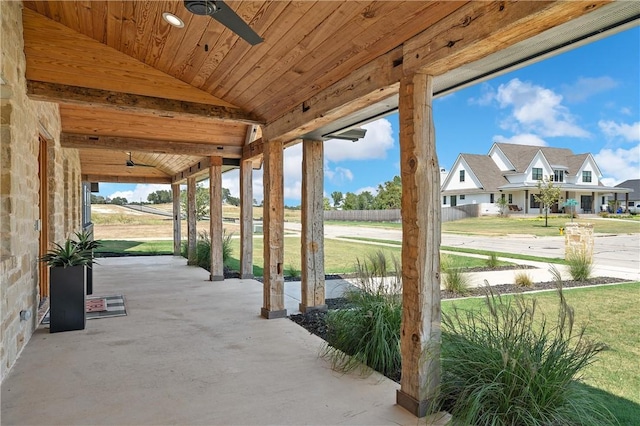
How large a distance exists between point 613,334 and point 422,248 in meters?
2.88

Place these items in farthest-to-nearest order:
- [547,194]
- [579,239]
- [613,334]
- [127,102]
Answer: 1. [547,194]
2. [579,239]
3. [127,102]
4. [613,334]

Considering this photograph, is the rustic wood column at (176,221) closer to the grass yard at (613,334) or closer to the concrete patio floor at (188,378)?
the concrete patio floor at (188,378)

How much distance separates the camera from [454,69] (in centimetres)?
253

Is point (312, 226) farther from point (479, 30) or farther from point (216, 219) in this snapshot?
point (479, 30)

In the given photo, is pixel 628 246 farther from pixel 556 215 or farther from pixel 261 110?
pixel 261 110

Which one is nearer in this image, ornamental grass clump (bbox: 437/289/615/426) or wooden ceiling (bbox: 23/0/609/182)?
ornamental grass clump (bbox: 437/289/615/426)

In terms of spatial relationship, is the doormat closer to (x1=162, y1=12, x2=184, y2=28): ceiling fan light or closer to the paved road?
(x1=162, y1=12, x2=184, y2=28): ceiling fan light

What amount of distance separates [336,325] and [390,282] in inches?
24.9

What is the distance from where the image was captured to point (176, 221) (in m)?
12.3

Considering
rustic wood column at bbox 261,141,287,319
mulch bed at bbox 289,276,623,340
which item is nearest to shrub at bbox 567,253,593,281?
mulch bed at bbox 289,276,623,340

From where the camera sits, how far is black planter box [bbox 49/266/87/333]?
4277mm

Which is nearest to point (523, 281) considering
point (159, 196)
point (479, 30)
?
point (479, 30)

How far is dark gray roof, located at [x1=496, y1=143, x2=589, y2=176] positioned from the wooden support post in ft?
56.1

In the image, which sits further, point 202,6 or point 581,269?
point 581,269
